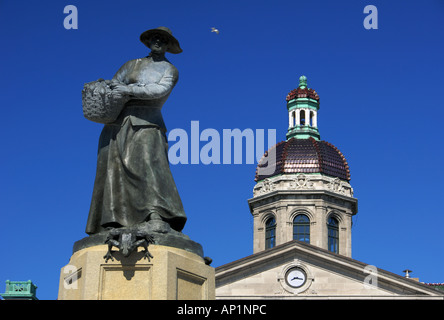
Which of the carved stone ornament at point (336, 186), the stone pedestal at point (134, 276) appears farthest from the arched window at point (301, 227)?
the stone pedestal at point (134, 276)

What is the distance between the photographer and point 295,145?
7162cm

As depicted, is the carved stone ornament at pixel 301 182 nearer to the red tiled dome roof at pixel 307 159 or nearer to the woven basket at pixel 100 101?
the red tiled dome roof at pixel 307 159

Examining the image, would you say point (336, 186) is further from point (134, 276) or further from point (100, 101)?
point (134, 276)

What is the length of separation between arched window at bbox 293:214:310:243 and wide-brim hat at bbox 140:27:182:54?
54.7m

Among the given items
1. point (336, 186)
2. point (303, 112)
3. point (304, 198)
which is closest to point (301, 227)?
point (304, 198)

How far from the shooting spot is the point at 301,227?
221ft

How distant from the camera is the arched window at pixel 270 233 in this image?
67188 mm

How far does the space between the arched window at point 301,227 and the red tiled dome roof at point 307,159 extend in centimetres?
360

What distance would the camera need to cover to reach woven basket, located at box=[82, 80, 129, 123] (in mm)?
11742

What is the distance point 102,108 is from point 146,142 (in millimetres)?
658

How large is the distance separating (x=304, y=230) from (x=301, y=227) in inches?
11.8

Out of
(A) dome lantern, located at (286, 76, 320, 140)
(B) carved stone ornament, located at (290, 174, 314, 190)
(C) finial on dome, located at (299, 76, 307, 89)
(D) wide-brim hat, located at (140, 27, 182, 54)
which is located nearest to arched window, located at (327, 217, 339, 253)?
(B) carved stone ornament, located at (290, 174, 314, 190)
